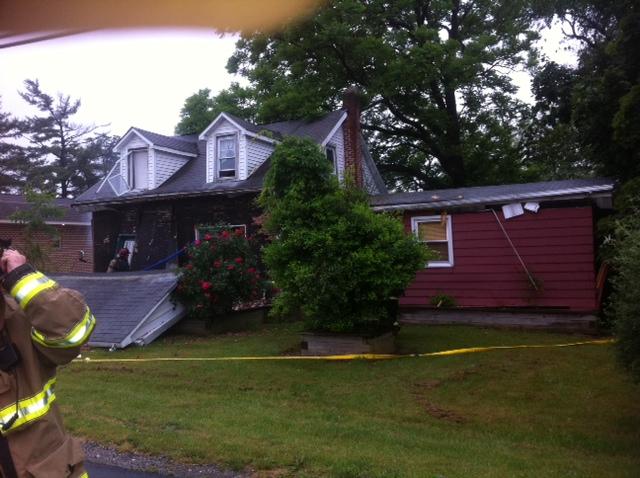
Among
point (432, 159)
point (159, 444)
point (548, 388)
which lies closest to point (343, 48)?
point (432, 159)

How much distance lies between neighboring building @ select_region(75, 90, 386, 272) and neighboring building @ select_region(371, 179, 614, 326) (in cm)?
429

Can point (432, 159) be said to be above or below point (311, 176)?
above

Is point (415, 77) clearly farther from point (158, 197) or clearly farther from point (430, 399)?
point (430, 399)

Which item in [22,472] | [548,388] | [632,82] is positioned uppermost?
[632,82]

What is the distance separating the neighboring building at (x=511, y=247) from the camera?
13.4 meters

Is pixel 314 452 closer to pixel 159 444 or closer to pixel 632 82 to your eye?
pixel 159 444

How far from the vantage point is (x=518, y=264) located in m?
14.1

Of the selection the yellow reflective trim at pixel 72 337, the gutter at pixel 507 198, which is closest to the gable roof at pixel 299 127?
the gutter at pixel 507 198

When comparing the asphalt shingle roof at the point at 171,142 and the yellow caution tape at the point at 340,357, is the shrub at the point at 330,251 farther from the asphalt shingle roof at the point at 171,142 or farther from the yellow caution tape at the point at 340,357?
the asphalt shingle roof at the point at 171,142

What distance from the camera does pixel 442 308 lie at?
46.6 ft

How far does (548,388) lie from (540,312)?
17.6ft

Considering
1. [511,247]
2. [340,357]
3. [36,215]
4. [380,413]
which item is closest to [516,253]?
[511,247]

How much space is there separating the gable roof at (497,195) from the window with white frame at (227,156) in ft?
19.2

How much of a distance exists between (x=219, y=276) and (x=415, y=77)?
14.3 m
